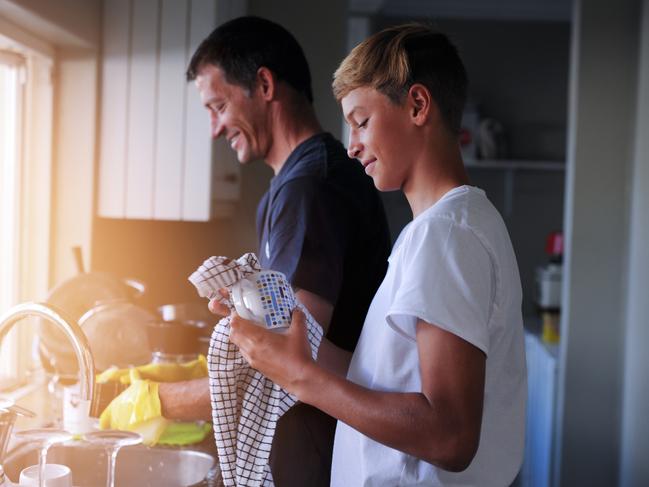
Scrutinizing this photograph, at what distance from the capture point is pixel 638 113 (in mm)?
2781

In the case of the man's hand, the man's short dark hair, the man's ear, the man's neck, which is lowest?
the man's hand

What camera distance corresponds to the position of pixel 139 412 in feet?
4.89

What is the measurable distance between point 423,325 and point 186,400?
26.6 inches

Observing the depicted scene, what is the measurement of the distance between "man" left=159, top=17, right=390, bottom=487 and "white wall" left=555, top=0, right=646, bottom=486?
4.77 feet

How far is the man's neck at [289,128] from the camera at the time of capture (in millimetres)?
1687

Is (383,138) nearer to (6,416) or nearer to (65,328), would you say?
(65,328)

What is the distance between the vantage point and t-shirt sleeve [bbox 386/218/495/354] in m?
0.91

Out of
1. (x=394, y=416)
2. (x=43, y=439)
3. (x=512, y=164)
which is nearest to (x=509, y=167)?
(x=512, y=164)

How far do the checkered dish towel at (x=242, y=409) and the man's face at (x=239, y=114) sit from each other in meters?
0.58

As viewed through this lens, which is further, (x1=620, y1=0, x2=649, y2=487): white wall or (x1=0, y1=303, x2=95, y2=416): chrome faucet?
(x1=620, y1=0, x2=649, y2=487): white wall

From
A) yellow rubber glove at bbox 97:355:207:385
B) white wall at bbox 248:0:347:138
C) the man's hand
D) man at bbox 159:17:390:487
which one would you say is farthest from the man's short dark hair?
white wall at bbox 248:0:347:138

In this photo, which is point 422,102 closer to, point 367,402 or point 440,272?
point 440,272

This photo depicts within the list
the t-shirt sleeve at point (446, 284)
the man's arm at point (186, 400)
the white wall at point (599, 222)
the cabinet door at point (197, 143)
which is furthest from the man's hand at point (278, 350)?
the white wall at point (599, 222)

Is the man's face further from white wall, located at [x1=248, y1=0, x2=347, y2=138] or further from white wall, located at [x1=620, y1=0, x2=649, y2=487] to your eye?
white wall, located at [x1=620, y1=0, x2=649, y2=487]
